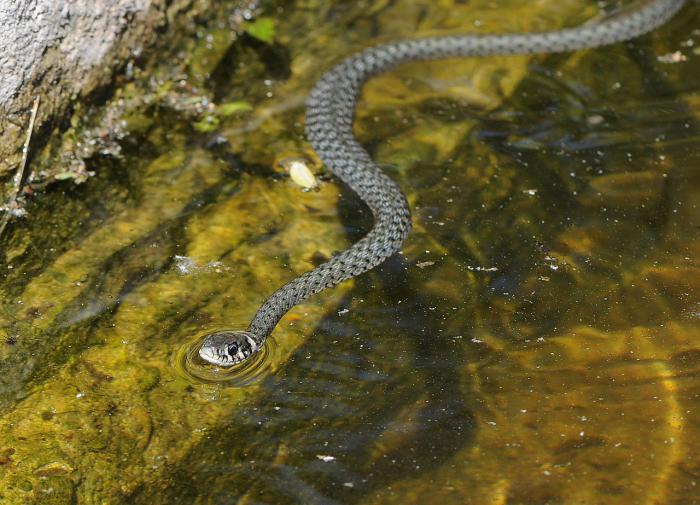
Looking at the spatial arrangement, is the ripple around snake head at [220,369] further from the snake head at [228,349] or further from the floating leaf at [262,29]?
the floating leaf at [262,29]

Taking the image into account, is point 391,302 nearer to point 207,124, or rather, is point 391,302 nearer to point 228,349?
point 228,349

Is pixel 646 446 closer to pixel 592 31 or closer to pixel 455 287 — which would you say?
pixel 455 287

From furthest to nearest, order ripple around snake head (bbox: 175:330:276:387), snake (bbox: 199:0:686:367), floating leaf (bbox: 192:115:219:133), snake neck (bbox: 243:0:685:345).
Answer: floating leaf (bbox: 192:115:219:133) < snake neck (bbox: 243:0:685:345) < snake (bbox: 199:0:686:367) < ripple around snake head (bbox: 175:330:276:387)

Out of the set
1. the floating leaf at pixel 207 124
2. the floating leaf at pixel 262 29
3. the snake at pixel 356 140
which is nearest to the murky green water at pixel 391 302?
the floating leaf at pixel 207 124

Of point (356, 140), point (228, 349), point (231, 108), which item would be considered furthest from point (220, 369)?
point (231, 108)

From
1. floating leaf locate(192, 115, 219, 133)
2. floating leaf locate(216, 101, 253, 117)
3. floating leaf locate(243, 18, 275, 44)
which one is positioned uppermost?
floating leaf locate(243, 18, 275, 44)

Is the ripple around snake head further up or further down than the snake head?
further down

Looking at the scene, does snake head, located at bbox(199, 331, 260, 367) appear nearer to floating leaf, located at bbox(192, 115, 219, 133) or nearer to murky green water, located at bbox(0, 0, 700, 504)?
murky green water, located at bbox(0, 0, 700, 504)

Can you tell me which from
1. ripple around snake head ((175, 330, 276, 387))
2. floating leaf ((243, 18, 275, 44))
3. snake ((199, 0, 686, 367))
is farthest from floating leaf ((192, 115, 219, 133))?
ripple around snake head ((175, 330, 276, 387))
